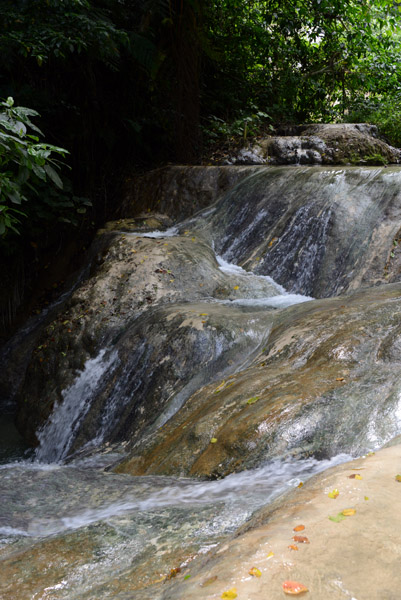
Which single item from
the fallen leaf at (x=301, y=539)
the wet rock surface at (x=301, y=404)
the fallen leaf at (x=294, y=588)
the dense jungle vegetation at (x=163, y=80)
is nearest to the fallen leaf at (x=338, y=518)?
the fallen leaf at (x=301, y=539)

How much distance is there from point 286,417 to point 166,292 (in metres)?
3.61

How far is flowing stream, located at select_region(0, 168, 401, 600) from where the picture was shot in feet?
7.02

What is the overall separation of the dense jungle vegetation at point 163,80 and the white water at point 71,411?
124 inches

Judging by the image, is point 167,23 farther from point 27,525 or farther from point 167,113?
point 27,525

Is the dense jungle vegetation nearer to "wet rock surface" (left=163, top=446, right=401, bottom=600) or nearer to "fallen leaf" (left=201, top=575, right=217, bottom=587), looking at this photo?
"wet rock surface" (left=163, top=446, right=401, bottom=600)

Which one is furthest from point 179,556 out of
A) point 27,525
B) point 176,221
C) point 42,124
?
point 42,124

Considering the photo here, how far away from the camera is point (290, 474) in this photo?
267cm

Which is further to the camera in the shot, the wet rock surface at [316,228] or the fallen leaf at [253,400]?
the wet rock surface at [316,228]

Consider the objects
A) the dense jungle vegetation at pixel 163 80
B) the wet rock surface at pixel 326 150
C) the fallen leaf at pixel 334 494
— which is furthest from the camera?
the wet rock surface at pixel 326 150

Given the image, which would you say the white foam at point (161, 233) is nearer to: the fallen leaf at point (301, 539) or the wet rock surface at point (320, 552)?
the wet rock surface at point (320, 552)

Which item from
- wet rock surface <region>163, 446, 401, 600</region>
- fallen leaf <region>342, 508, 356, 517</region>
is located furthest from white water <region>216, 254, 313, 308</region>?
fallen leaf <region>342, 508, 356, 517</region>

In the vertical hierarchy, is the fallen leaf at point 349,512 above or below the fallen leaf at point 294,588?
below

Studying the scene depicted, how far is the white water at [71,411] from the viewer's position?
5488 millimetres

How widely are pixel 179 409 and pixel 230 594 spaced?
285 cm
